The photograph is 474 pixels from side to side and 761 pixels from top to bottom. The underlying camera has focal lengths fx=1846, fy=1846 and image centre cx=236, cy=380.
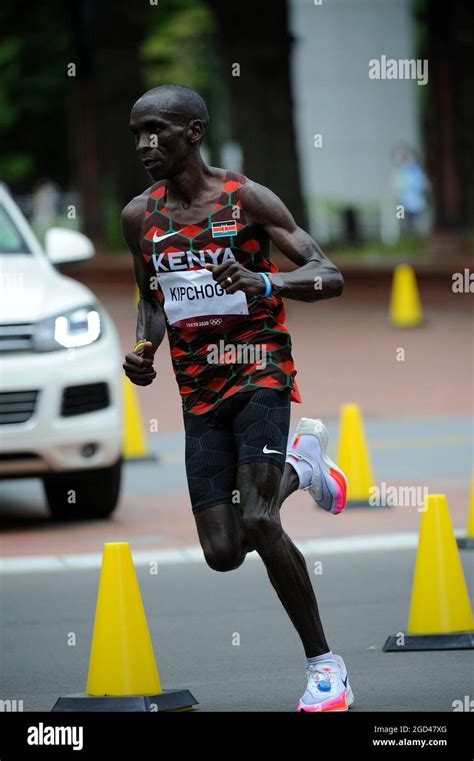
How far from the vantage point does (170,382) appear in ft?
60.8

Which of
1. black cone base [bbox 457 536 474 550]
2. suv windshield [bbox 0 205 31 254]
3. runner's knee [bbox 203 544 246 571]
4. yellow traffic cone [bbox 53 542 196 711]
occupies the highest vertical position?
suv windshield [bbox 0 205 31 254]

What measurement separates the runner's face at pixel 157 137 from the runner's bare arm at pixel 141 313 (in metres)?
0.27

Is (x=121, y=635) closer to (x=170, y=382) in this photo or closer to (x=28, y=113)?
(x=170, y=382)

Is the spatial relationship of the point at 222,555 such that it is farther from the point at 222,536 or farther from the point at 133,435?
the point at 133,435

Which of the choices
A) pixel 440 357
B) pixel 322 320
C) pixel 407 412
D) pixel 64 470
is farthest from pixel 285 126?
pixel 64 470

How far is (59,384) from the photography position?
10.4 metres

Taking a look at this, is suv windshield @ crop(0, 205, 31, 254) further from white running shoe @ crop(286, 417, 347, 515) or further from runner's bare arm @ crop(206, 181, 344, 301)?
runner's bare arm @ crop(206, 181, 344, 301)

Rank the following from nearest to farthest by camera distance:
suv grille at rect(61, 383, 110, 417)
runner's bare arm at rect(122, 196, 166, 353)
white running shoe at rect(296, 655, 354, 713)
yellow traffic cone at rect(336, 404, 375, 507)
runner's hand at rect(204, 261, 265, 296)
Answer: runner's hand at rect(204, 261, 265, 296), white running shoe at rect(296, 655, 354, 713), runner's bare arm at rect(122, 196, 166, 353), suv grille at rect(61, 383, 110, 417), yellow traffic cone at rect(336, 404, 375, 507)

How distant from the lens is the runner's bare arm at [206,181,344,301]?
230 inches

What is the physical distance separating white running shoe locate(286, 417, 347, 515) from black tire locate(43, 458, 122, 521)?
3959 millimetres

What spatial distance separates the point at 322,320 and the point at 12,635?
15.5m

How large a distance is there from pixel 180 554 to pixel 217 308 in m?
4.07

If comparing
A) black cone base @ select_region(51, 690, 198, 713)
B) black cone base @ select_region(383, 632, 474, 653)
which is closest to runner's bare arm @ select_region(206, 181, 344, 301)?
black cone base @ select_region(51, 690, 198, 713)

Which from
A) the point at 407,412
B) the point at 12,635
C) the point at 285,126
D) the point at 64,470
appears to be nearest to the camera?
the point at 12,635
